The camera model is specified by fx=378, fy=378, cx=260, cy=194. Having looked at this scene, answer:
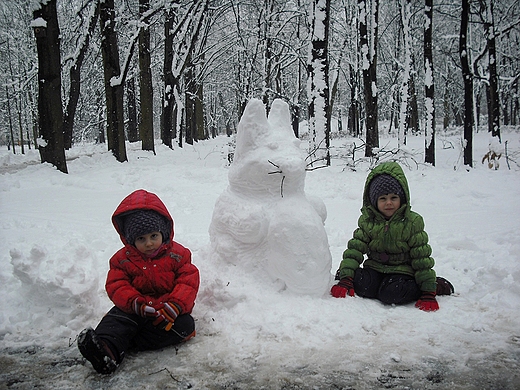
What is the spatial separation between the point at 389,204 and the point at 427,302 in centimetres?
89

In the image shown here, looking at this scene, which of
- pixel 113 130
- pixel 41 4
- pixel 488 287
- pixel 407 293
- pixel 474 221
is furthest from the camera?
pixel 113 130

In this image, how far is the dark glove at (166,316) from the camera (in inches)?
101

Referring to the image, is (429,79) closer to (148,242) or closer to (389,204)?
(389,204)

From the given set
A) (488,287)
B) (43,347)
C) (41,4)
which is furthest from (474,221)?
(41,4)

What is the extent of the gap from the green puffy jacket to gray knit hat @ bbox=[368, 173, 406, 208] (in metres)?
0.03

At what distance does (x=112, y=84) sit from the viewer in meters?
11.9

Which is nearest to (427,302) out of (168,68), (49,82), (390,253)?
(390,253)

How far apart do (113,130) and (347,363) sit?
37.4 ft

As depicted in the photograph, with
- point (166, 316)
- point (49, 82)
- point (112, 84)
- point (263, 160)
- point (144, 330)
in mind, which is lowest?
point (144, 330)

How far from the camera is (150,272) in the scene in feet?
9.21

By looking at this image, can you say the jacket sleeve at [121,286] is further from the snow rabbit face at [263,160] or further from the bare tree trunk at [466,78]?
the bare tree trunk at [466,78]

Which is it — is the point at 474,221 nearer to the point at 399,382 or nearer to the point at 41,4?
the point at 399,382

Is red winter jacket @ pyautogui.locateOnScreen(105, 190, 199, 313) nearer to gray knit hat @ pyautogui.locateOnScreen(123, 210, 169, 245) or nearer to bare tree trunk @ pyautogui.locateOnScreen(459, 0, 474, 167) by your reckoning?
gray knit hat @ pyautogui.locateOnScreen(123, 210, 169, 245)

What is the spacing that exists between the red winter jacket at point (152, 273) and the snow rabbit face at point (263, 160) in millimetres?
925
